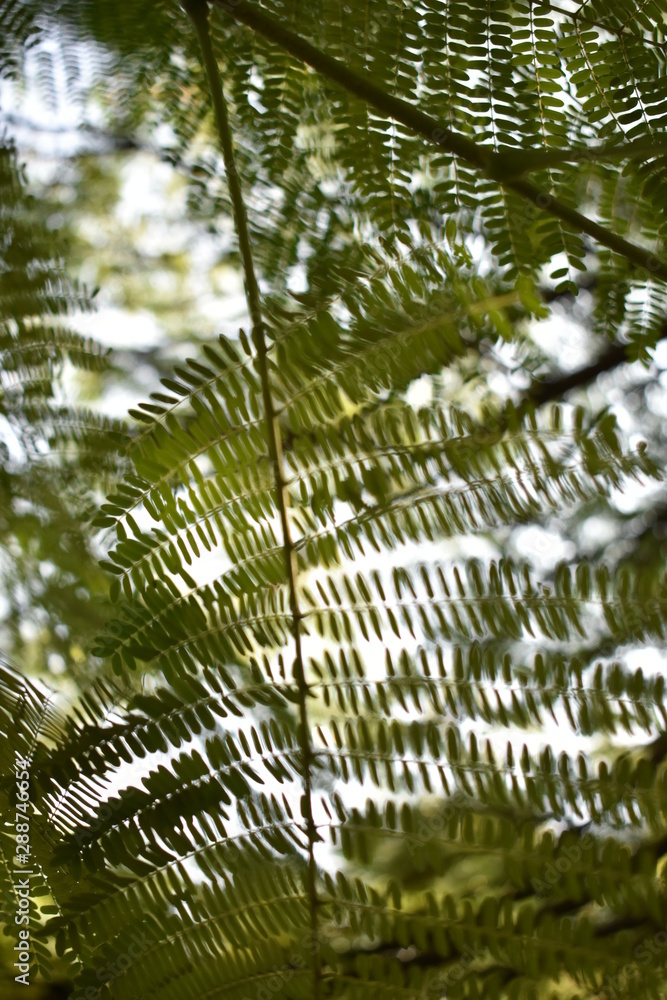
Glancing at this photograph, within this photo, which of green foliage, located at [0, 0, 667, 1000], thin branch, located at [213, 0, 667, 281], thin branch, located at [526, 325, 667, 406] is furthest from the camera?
thin branch, located at [526, 325, 667, 406]

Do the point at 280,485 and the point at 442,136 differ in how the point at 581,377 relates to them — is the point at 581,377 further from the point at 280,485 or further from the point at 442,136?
the point at 280,485

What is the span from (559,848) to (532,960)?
118mm

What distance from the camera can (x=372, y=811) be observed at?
2.85 ft

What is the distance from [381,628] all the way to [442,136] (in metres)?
0.63

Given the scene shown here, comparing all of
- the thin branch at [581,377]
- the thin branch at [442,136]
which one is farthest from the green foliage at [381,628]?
the thin branch at [581,377]

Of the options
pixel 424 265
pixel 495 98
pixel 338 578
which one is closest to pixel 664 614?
pixel 338 578

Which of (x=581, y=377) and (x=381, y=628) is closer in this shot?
(x=381, y=628)

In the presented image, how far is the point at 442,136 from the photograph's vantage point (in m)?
1.02

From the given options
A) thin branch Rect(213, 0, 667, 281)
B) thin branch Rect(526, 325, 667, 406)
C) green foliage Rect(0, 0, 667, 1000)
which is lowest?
green foliage Rect(0, 0, 667, 1000)

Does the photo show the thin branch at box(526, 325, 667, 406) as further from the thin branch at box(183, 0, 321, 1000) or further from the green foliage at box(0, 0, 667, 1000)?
the thin branch at box(183, 0, 321, 1000)

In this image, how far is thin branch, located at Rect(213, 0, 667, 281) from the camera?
98cm

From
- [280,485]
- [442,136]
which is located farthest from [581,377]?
[280,485]

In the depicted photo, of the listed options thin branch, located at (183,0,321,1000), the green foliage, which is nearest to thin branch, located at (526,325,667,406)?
the green foliage

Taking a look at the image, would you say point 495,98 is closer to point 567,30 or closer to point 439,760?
point 567,30
